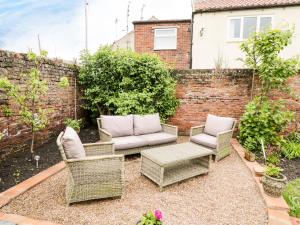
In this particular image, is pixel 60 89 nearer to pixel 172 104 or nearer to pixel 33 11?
pixel 33 11

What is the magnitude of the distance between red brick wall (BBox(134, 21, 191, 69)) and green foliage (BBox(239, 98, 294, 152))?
6.63 m

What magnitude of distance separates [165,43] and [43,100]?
8.38m

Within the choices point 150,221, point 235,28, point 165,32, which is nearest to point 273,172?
point 150,221

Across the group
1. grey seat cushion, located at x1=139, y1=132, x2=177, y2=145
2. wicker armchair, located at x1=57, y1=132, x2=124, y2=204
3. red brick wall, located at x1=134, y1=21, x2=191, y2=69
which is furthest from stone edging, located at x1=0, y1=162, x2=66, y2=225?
red brick wall, located at x1=134, y1=21, x2=191, y2=69

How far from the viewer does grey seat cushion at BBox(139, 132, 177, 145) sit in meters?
5.03

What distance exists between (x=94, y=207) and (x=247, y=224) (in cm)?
201

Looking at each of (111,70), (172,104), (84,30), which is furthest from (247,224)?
(84,30)

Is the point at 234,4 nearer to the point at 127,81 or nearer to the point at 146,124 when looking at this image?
the point at 127,81

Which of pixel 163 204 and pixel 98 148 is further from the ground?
pixel 98 148

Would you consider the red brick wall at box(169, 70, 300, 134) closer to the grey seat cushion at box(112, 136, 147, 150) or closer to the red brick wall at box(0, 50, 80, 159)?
the grey seat cushion at box(112, 136, 147, 150)

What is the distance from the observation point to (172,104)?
22.7 feet

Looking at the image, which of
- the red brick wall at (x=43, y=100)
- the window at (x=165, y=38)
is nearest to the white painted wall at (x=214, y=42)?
the window at (x=165, y=38)

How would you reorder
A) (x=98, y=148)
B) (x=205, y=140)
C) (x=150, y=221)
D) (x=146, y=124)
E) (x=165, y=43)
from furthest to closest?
(x=165, y=43)
(x=146, y=124)
(x=205, y=140)
(x=98, y=148)
(x=150, y=221)

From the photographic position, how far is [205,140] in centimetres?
507
